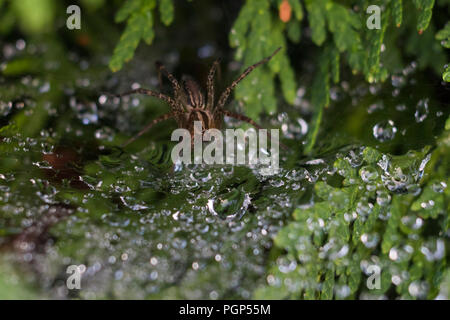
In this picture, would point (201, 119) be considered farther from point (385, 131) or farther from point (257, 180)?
point (385, 131)

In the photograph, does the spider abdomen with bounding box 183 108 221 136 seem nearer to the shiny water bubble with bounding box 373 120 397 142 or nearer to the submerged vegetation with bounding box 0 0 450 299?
the submerged vegetation with bounding box 0 0 450 299

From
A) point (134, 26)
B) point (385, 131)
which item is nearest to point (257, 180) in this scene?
point (385, 131)

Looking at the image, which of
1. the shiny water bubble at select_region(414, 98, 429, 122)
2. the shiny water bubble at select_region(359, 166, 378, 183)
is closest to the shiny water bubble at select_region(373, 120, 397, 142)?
the shiny water bubble at select_region(414, 98, 429, 122)

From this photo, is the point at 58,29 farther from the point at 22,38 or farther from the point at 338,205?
the point at 338,205

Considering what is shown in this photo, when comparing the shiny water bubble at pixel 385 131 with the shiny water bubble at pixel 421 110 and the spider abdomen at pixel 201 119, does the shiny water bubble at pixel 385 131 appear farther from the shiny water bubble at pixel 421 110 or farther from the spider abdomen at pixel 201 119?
the spider abdomen at pixel 201 119

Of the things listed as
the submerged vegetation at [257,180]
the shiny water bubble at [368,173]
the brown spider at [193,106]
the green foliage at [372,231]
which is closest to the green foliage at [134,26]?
the submerged vegetation at [257,180]
